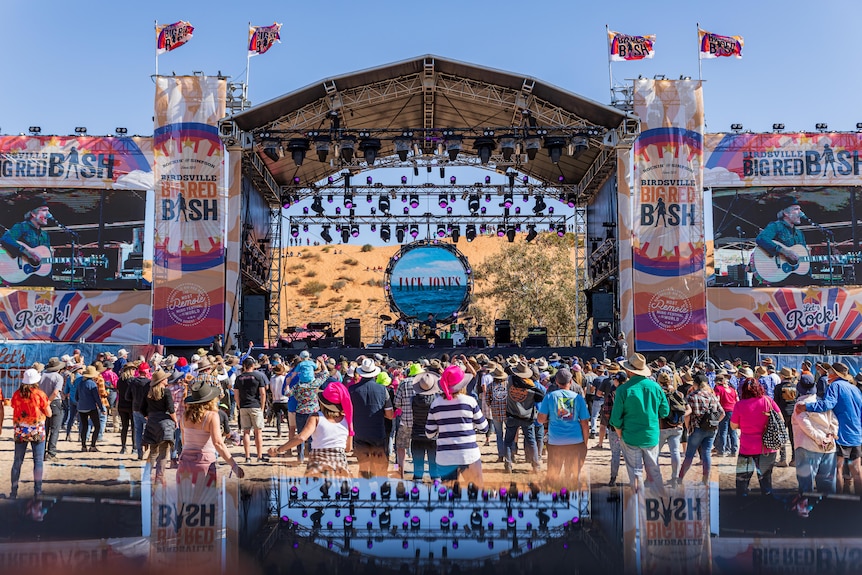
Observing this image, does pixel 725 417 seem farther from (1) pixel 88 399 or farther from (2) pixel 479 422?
(1) pixel 88 399

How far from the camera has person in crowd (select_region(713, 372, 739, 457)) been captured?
36.9 ft

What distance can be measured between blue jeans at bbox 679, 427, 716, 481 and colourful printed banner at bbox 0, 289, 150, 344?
18.7 meters

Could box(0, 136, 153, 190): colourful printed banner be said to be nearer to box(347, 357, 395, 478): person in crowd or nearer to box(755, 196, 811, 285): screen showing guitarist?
box(347, 357, 395, 478): person in crowd

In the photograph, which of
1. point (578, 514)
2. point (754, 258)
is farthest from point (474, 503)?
point (754, 258)

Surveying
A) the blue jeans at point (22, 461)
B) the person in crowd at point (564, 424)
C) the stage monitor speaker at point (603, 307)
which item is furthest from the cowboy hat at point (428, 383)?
the stage monitor speaker at point (603, 307)

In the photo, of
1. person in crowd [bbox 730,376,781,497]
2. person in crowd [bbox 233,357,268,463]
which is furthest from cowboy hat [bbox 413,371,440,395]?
person in crowd [bbox 233,357,268,463]

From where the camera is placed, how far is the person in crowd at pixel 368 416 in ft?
27.7

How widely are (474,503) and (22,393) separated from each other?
5.09 metres

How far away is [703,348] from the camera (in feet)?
73.1

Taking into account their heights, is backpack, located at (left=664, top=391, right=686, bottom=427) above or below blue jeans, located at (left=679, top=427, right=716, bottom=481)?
above

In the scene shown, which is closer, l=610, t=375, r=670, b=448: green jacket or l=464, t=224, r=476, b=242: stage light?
l=610, t=375, r=670, b=448: green jacket

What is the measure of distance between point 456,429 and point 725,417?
5914 millimetres

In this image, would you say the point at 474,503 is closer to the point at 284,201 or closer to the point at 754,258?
the point at 754,258

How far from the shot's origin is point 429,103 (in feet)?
78.9
